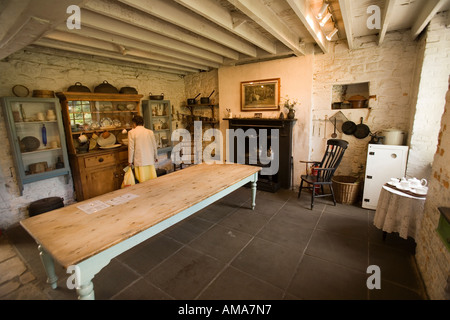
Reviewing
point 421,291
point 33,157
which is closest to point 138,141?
point 33,157

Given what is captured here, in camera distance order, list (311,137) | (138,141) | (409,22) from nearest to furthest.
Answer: (409,22), (138,141), (311,137)

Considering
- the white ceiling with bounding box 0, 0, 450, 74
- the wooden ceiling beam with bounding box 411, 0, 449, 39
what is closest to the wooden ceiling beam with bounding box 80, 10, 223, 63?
the white ceiling with bounding box 0, 0, 450, 74

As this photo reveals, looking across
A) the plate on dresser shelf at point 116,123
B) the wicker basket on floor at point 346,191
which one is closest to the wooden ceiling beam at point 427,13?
the wicker basket on floor at point 346,191

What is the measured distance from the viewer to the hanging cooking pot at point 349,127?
3.89 metres

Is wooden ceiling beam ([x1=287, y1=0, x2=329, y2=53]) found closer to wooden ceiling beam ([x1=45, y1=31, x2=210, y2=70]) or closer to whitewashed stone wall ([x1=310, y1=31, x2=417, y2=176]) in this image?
whitewashed stone wall ([x1=310, y1=31, x2=417, y2=176])

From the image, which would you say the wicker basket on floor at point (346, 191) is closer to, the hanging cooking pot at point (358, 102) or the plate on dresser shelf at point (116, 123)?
the hanging cooking pot at point (358, 102)

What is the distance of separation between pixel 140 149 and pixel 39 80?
1919 millimetres

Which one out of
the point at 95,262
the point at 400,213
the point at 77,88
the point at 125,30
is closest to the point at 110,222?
the point at 95,262

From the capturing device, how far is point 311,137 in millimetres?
4363

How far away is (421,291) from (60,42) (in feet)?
16.8

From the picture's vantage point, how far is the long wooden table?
1376 millimetres

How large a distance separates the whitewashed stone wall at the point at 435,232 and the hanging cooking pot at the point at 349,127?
200 cm

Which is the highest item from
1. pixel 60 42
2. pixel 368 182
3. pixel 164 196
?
pixel 60 42

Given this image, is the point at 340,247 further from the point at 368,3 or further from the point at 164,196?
the point at 368,3
